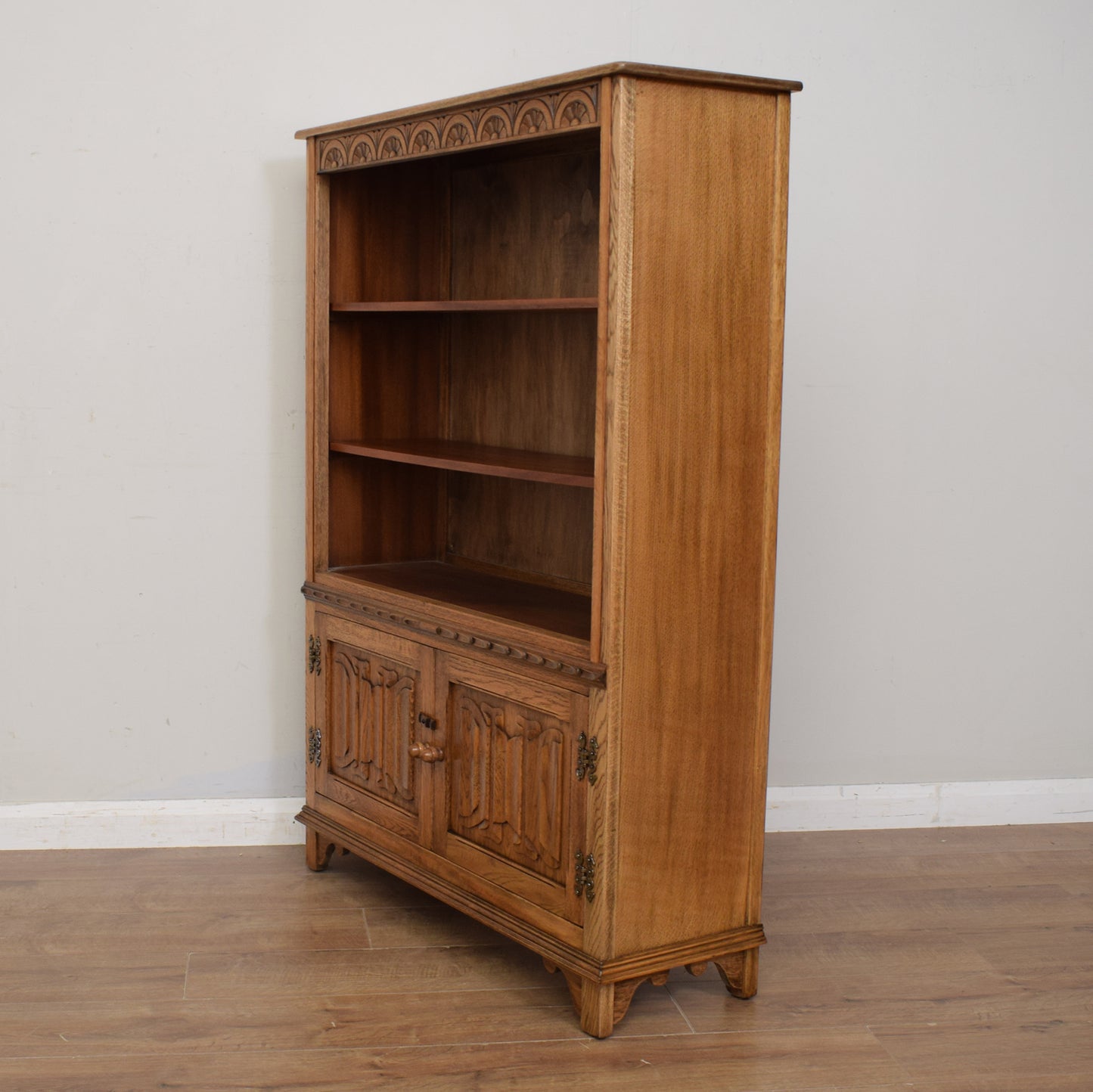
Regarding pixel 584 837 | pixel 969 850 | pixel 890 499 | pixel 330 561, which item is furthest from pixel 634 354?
pixel 969 850

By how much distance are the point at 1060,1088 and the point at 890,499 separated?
1.74 meters

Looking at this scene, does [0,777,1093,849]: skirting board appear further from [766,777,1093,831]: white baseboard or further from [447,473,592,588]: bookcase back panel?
[447,473,592,588]: bookcase back panel

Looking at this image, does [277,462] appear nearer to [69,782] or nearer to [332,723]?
[332,723]

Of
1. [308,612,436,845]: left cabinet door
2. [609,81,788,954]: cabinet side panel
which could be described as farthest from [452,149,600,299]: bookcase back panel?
[308,612,436,845]: left cabinet door

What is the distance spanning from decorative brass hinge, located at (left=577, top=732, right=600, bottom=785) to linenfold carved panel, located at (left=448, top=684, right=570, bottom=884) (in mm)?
73

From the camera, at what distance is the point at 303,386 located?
12.1ft

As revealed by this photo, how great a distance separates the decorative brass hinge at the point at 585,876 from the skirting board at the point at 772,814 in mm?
1269

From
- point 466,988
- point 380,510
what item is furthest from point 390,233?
point 466,988

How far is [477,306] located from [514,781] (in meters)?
1.04

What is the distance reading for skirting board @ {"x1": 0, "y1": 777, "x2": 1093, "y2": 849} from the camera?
12.1 feet

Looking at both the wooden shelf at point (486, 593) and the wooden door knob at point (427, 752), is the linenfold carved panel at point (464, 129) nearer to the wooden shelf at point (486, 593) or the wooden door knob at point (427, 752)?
the wooden shelf at point (486, 593)

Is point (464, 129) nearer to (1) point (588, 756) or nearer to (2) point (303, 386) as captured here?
(2) point (303, 386)

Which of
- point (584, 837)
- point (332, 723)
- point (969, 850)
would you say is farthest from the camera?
point (969, 850)

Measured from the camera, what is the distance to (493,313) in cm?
354
